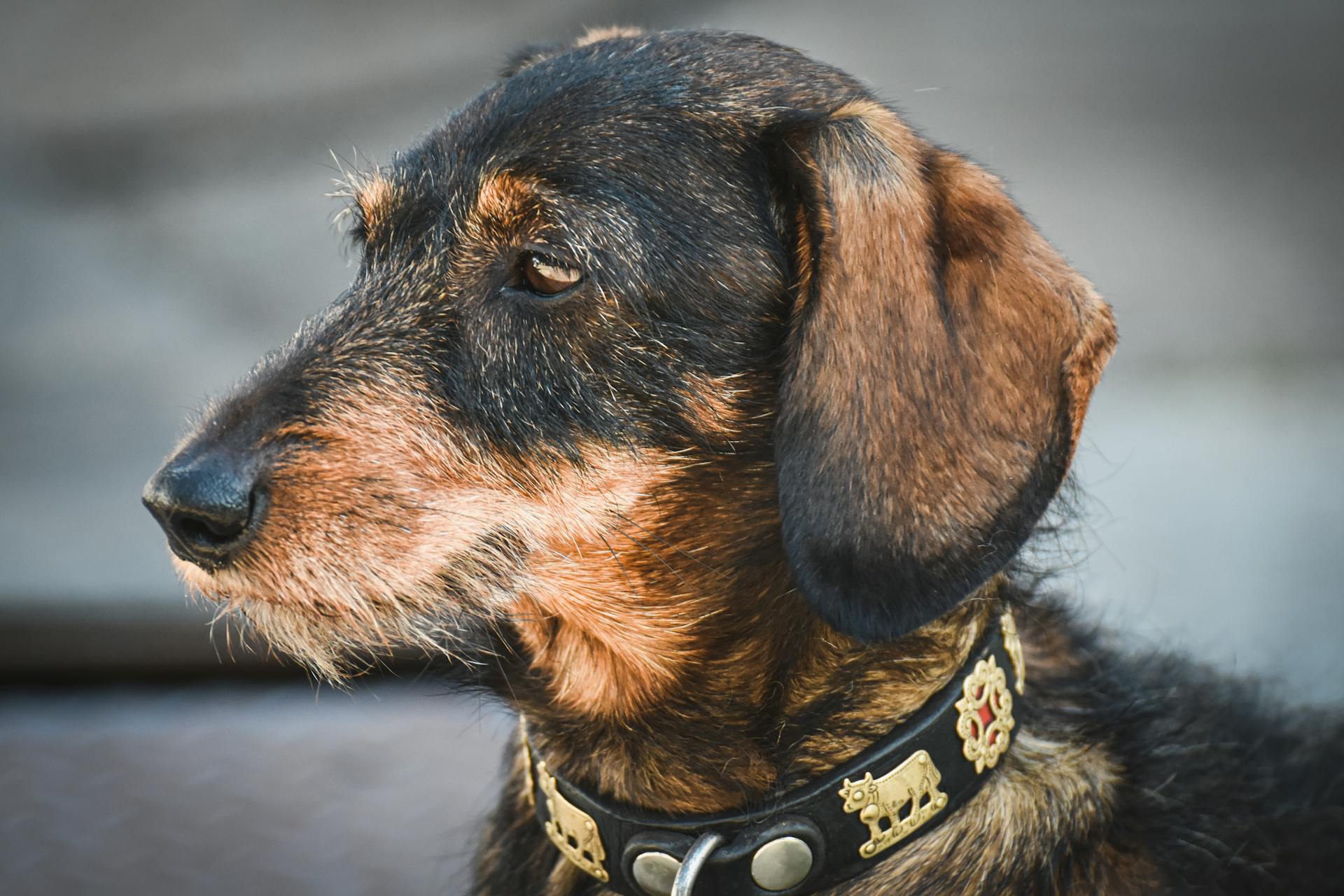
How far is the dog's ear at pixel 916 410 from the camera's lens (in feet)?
6.53

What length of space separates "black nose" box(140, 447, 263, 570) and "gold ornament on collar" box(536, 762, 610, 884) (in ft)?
2.30

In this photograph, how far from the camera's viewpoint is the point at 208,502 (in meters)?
1.99

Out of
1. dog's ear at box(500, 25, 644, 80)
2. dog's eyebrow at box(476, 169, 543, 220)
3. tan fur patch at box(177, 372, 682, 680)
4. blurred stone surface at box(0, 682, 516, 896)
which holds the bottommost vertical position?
blurred stone surface at box(0, 682, 516, 896)

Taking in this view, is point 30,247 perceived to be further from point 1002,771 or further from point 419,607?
point 1002,771

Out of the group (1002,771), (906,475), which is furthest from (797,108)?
(1002,771)

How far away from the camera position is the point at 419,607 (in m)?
2.26

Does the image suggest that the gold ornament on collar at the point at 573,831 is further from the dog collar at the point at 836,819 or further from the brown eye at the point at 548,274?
the brown eye at the point at 548,274

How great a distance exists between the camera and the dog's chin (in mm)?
2129

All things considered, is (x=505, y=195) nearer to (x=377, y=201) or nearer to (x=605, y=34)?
(x=377, y=201)

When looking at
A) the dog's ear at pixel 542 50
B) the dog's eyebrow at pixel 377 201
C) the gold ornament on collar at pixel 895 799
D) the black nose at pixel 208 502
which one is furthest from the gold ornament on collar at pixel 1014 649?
the dog's ear at pixel 542 50

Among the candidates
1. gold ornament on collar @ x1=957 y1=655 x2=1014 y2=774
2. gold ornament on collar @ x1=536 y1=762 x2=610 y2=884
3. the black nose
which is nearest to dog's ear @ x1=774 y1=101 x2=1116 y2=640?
gold ornament on collar @ x1=957 y1=655 x2=1014 y2=774

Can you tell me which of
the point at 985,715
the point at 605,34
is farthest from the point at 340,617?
the point at 605,34

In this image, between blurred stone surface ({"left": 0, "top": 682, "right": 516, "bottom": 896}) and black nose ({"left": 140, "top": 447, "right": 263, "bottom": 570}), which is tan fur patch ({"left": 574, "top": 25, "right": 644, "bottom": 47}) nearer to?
black nose ({"left": 140, "top": 447, "right": 263, "bottom": 570})

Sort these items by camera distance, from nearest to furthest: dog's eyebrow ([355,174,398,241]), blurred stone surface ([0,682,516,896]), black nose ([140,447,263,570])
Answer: black nose ([140,447,263,570])
dog's eyebrow ([355,174,398,241])
blurred stone surface ([0,682,516,896])
